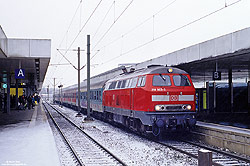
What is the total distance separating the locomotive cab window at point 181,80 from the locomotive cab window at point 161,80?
0.98 ft

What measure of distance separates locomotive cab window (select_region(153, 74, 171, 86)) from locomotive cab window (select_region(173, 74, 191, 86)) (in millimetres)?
299

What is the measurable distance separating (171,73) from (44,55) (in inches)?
338

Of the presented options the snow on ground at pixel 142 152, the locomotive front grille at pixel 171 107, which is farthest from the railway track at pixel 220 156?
the locomotive front grille at pixel 171 107

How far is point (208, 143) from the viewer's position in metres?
12.9

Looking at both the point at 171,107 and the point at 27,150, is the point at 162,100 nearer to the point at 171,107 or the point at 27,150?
the point at 171,107

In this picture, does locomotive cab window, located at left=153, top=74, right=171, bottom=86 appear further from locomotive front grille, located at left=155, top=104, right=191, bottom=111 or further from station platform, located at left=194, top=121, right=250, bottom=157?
station platform, located at left=194, top=121, right=250, bottom=157

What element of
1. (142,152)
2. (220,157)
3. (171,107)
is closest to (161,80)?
(171,107)

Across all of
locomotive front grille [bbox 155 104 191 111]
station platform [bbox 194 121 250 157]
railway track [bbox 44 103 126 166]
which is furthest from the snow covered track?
railway track [bbox 44 103 126 166]

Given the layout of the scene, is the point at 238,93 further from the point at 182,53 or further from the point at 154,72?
the point at 154,72

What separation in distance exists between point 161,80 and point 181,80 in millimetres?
887

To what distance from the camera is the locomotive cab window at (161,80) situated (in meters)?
13.4

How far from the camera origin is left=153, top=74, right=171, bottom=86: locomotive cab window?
13.4 meters

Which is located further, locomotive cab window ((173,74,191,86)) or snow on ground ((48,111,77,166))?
locomotive cab window ((173,74,191,86))

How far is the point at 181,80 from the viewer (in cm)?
1377
